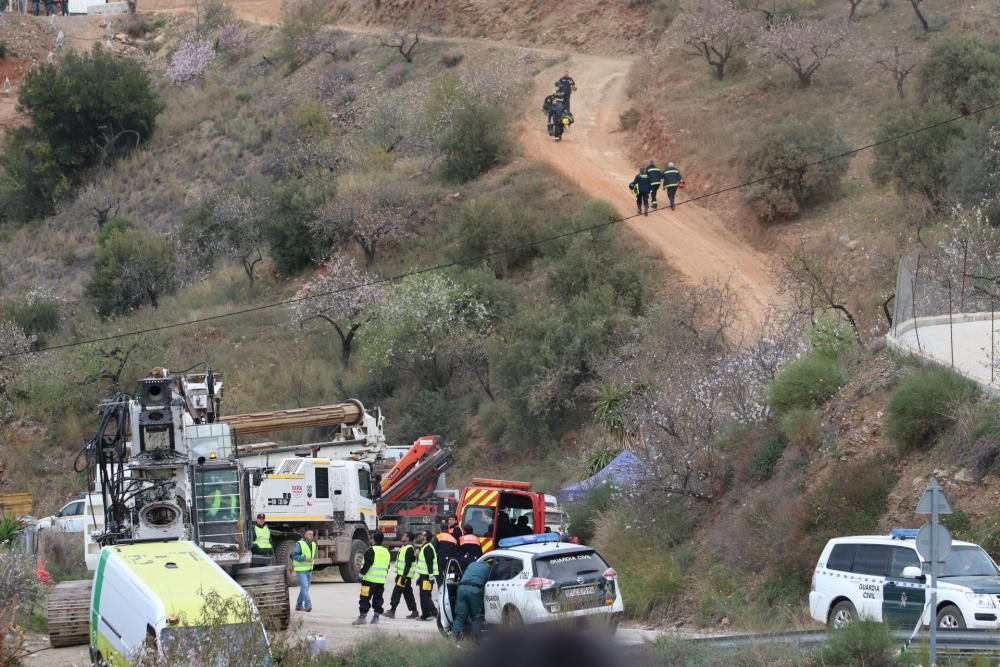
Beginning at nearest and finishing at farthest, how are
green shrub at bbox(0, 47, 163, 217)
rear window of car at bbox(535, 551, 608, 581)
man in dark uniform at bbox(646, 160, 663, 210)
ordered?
rear window of car at bbox(535, 551, 608, 581), man in dark uniform at bbox(646, 160, 663, 210), green shrub at bbox(0, 47, 163, 217)

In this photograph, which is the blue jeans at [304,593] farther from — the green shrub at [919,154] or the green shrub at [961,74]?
the green shrub at [961,74]

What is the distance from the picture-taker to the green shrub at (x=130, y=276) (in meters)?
55.5

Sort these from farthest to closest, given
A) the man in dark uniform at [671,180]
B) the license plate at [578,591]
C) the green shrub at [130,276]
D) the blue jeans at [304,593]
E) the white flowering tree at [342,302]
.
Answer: the green shrub at [130,276]
the white flowering tree at [342,302]
the man in dark uniform at [671,180]
the blue jeans at [304,593]
the license plate at [578,591]

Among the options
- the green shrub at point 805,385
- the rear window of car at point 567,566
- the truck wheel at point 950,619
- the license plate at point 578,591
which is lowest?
the truck wheel at point 950,619

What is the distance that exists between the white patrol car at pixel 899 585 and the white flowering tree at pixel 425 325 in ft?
93.7

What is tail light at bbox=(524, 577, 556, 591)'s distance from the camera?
15.0 metres

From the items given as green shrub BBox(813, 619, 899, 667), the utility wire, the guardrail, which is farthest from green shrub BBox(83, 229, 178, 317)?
green shrub BBox(813, 619, 899, 667)

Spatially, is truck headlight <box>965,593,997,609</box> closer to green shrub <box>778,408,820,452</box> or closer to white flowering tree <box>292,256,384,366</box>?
green shrub <box>778,408,820,452</box>

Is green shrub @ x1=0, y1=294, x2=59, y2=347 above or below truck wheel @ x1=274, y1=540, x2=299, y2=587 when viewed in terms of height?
above

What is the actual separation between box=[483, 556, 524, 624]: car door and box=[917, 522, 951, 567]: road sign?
5494mm

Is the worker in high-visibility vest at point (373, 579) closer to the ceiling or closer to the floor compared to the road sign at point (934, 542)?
closer to the floor

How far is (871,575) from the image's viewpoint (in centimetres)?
1453

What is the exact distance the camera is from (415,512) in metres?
29.9

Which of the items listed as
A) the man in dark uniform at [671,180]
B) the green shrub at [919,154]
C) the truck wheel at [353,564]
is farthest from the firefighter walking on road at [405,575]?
the man in dark uniform at [671,180]
